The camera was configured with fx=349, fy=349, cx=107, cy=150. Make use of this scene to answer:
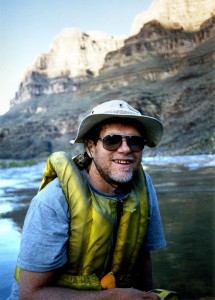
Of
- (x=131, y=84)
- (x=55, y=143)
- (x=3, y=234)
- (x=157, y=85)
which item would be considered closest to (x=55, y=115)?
(x=55, y=143)

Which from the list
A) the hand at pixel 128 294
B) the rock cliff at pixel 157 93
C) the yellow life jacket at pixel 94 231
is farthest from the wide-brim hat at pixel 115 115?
the rock cliff at pixel 157 93

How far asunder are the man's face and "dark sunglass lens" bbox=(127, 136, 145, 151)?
0.03 m

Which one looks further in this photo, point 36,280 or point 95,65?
point 95,65

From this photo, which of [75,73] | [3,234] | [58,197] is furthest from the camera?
[75,73]

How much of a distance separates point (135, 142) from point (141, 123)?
0.15 metres

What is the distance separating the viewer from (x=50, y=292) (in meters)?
1.79

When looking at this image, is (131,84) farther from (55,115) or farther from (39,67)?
(39,67)

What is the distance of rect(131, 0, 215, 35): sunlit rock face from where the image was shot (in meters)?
96.7

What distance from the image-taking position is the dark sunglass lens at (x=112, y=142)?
2.22m

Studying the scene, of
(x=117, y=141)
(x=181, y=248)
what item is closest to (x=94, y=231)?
(x=117, y=141)

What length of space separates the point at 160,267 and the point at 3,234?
2692mm

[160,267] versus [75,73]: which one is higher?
[75,73]

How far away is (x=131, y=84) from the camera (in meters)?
79.8

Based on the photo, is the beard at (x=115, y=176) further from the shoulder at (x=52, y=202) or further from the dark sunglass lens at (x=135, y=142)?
the shoulder at (x=52, y=202)
